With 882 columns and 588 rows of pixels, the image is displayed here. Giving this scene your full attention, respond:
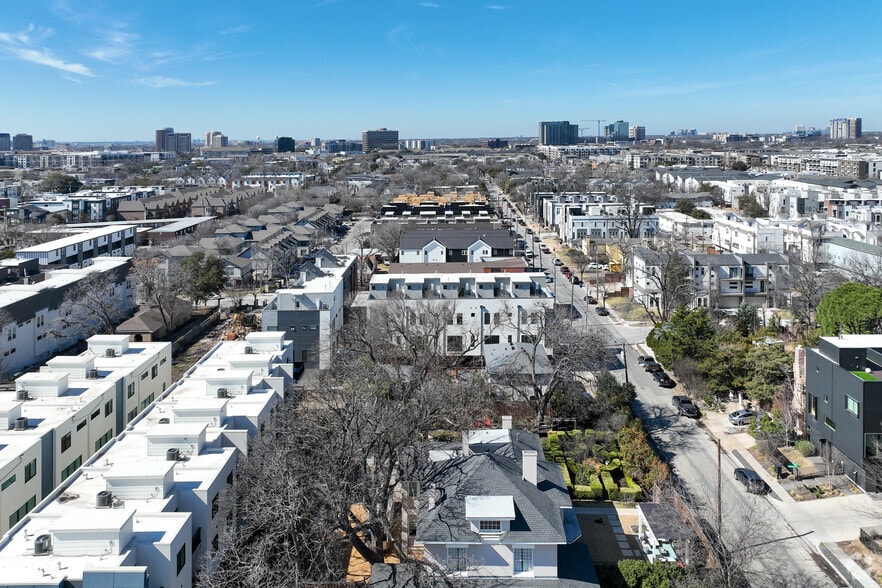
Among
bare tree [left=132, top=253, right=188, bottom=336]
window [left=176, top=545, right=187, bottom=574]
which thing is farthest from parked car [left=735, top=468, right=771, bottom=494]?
bare tree [left=132, top=253, right=188, bottom=336]

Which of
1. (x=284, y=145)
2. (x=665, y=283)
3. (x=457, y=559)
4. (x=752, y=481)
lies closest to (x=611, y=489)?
(x=752, y=481)

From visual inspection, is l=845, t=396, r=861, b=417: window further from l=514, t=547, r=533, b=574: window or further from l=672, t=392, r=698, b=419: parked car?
l=514, t=547, r=533, b=574: window

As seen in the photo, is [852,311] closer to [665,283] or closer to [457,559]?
[665,283]

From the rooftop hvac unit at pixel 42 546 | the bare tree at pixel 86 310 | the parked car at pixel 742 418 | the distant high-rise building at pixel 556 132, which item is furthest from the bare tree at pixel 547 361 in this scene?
the distant high-rise building at pixel 556 132

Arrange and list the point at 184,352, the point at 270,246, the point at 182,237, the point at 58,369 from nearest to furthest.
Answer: the point at 58,369, the point at 184,352, the point at 270,246, the point at 182,237

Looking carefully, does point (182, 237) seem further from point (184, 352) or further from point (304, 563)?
point (304, 563)

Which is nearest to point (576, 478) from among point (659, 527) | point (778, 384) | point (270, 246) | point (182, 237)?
point (659, 527)

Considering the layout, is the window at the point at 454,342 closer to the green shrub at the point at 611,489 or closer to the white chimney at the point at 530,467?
the green shrub at the point at 611,489
